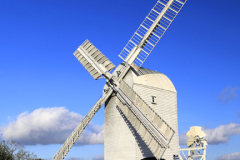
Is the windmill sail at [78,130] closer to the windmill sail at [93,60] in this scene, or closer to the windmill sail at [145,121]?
the windmill sail at [145,121]

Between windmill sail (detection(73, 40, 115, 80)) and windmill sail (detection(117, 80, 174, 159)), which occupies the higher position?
windmill sail (detection(73, 40, 115, 80))

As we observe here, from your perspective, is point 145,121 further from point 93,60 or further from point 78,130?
point 93,60

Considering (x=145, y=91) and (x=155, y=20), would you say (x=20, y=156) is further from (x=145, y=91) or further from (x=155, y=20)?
(x=155, y=20)

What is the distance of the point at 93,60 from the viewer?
25.7 metres

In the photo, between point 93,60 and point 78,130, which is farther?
point 93,60

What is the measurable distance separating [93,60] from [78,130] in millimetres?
6675

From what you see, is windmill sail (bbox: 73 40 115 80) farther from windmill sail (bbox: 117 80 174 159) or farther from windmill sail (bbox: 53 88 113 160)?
windmill sail (bbox: 117 80 174 159)

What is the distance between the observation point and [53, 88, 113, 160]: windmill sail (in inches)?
938

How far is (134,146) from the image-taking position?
22328 millimetres

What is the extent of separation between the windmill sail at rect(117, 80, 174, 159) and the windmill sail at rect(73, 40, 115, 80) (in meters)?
2.30

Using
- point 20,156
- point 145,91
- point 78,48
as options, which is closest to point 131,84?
point 145,91

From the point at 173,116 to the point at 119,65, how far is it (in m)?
7.25

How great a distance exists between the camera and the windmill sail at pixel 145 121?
19.3 metres

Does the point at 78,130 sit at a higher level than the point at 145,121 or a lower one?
higher
